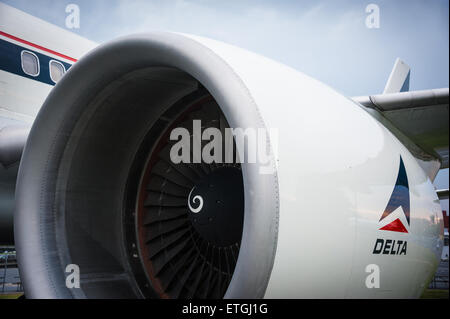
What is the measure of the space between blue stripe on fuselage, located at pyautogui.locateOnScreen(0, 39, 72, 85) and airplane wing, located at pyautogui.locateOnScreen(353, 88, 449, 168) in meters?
2.68

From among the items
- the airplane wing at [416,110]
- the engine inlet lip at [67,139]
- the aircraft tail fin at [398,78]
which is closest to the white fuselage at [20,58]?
the engine inlet lip at [67,139]

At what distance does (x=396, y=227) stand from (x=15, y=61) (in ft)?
10.4

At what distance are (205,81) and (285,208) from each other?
0.54 m

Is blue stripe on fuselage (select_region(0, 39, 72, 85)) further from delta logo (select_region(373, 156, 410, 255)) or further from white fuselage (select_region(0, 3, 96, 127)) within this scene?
delta logo (select_region(373, 156, 410, 255))

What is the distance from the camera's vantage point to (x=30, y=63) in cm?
375

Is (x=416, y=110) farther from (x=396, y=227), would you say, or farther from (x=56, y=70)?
(x=56, y=70)

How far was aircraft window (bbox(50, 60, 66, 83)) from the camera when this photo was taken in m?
3.95

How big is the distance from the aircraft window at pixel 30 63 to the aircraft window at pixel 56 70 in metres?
0.15

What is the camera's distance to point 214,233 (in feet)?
6.27

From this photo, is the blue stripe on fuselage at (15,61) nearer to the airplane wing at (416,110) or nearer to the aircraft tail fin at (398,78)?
the airplane wing at (416,110)

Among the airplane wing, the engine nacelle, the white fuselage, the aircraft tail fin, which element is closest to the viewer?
the engine nacelle

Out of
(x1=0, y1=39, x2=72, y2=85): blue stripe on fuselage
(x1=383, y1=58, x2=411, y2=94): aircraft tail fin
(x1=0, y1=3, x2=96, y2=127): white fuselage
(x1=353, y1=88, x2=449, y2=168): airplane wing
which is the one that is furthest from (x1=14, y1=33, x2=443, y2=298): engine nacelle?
(x1=383, y1=58, x2=411, y2=94): aircraft tail fin

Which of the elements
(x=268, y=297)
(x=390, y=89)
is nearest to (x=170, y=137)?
(x=268, y=297)
